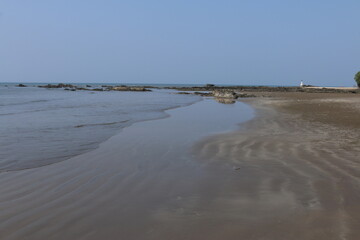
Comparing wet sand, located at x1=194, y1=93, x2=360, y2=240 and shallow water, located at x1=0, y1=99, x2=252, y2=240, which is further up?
wet sand, located at x1=194, y1=93, x2=360, y2=240

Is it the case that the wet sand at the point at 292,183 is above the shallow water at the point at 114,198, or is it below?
above

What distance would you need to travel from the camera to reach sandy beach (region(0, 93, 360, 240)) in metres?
3.36

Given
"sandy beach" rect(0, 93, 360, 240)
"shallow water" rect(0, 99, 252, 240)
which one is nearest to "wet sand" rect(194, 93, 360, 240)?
"sandy beach" rect(0, 93, 360, 240)

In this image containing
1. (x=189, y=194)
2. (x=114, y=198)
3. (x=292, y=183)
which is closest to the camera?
(x=114, y=198)

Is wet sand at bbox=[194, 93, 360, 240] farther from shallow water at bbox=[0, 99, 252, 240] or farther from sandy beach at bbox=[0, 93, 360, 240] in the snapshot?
shallow water at bbox=[0, 99, 252, 240]

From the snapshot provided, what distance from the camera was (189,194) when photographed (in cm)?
454

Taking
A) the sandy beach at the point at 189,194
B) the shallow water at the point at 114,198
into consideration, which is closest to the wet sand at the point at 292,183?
the sandy beach at the point at 189,194

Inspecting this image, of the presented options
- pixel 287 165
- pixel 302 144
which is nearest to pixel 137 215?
pixel 287 165

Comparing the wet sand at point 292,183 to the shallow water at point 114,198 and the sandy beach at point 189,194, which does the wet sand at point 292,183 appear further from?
the shallow water at point 114,198

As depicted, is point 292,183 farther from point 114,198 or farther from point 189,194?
point 114,198

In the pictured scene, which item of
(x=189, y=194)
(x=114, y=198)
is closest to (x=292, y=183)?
(x=189, y=194)

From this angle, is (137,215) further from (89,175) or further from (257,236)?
(89,175)

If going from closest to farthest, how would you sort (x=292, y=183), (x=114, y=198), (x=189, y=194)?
(x=114, y=198) < (x=189, y=194) < (x=292, y=183)

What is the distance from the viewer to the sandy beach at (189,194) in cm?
336
